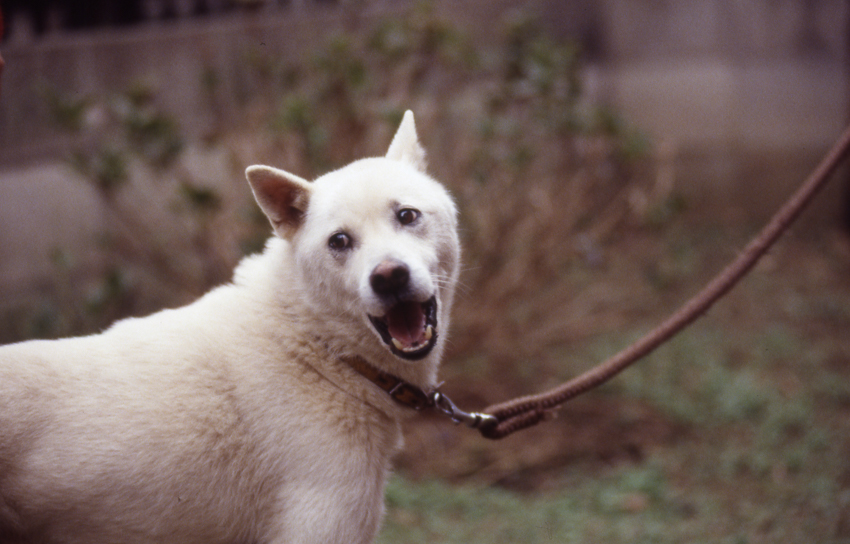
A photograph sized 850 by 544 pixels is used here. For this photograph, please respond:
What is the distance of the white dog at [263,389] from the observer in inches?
65.6

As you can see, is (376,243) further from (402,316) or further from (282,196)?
(282,196)

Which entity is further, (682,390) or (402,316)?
(682,390)

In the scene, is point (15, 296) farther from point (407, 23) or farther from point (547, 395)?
point (547, 395)

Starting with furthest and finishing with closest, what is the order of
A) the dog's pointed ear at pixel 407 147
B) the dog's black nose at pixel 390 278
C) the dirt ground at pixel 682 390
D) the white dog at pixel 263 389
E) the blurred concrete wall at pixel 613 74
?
the blurred concrete wall at pixel 613 74, the dirt ground at pixel 682 390, the dog's pointed ear at pixel 407 147, the dog's black nose at pixel 390 278, the white dog at pixel 263 389

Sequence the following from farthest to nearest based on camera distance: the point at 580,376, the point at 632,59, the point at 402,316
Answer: the point at 632,59, the point at 580,376, the point at 402,316

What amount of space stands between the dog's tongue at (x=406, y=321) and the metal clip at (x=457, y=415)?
30 centimetres

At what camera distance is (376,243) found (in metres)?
2.03

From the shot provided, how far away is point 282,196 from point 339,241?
28 centimetres

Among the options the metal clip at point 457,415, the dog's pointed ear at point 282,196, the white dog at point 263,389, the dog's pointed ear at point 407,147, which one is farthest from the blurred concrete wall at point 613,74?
the metal clip at point 457,415

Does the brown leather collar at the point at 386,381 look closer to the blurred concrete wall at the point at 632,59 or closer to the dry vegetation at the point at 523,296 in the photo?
the dry vegetation at the point at 523,296

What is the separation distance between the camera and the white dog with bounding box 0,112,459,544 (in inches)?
65.6

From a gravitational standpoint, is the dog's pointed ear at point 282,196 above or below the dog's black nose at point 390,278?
above

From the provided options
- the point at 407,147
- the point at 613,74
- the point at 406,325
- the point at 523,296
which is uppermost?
the point at 613,74

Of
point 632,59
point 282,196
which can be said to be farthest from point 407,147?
point 632,59
